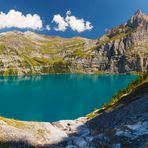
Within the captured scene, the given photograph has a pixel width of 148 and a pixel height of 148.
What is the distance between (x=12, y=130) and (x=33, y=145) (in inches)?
172

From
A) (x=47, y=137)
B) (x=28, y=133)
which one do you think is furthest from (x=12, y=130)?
(x=47, y=137)

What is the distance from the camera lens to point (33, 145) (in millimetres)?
31062

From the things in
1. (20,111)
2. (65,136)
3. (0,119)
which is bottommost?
(20,111)

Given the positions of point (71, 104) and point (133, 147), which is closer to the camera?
point (133, 147)

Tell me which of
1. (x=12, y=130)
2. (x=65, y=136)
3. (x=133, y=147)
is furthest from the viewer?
(x=65, y=136)

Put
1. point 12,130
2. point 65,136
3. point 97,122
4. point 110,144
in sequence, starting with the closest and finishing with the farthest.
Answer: point 110,144
point 12,130
point 65,136
point 97,122

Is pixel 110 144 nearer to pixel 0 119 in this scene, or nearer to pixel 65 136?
pixel 65 136

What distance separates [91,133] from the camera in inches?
1516

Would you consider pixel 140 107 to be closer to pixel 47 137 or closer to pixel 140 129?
pixel 140 129

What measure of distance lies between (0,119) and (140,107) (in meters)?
22.8

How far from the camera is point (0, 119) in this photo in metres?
37.8

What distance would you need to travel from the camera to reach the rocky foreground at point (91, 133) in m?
30.4

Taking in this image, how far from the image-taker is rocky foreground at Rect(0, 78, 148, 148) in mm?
30442

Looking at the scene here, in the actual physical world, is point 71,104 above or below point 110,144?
below
